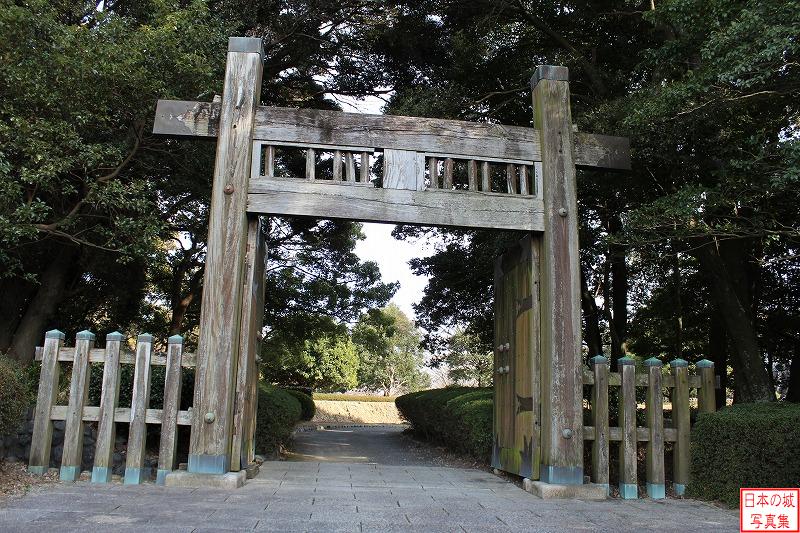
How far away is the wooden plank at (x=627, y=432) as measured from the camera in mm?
5371

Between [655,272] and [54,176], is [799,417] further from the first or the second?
[655,272]

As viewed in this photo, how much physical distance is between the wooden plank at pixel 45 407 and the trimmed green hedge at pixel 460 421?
4819mm

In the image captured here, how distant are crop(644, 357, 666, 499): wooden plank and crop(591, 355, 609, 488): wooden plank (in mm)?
426

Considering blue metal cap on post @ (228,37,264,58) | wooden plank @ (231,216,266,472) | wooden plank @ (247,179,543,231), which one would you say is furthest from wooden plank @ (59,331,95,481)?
blue metal cap on post @ (228,37,264,58)

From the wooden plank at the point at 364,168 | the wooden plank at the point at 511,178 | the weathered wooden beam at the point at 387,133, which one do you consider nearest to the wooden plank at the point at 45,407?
the weathered wooden beam at the point at 387,133

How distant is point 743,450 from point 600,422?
3.70ft

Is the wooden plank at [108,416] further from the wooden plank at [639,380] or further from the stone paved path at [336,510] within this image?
the wooden plank at [639,380]

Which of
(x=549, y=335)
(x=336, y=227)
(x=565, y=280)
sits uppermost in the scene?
(x=336, y=227)

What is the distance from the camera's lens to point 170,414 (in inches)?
208

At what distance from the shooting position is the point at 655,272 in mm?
13438

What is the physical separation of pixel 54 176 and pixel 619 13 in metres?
7.61

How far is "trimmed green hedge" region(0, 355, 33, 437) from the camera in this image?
15.7ft

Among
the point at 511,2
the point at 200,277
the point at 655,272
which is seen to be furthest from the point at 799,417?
the point at 200,277

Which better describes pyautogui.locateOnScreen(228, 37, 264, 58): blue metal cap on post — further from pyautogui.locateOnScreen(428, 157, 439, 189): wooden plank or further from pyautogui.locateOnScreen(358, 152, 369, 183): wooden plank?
pyautogui.locateOnScreen(428, 157, 439, 189): wooden plank
